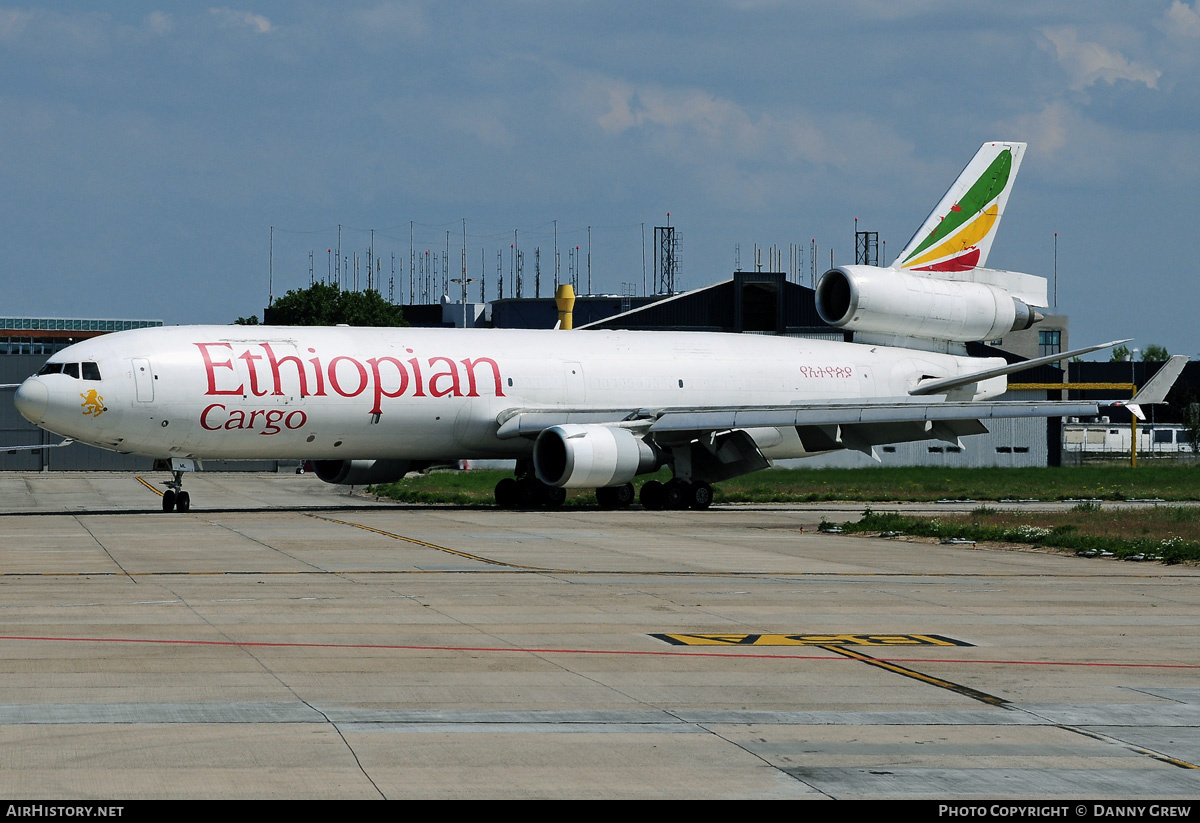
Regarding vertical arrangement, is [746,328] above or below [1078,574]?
above

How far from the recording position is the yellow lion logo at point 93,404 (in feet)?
107

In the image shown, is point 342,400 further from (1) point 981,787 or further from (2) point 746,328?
(2) point 746,328

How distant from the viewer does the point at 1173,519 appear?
101ft

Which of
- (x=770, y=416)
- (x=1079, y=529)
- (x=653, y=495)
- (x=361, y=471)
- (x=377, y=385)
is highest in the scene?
(x=377, y=385)

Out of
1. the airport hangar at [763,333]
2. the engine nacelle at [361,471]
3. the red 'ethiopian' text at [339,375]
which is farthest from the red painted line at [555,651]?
the airport hangar at [763,333]

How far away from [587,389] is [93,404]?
41.6ft

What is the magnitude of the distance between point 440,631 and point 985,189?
3377 centimetres

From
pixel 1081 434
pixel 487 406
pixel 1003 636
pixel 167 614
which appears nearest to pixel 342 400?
pixel 487 406

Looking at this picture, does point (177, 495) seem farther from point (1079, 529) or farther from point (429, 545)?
point (1079, 529)

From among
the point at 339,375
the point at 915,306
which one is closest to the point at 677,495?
the point at 339,375

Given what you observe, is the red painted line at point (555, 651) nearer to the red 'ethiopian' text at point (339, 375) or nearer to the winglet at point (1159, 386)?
the red 'ethiopian' text at point (339, 375)

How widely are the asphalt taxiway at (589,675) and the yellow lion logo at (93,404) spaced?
8.46 meters

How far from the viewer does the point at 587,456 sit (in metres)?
35.5

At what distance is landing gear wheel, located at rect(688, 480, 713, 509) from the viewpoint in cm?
3888
